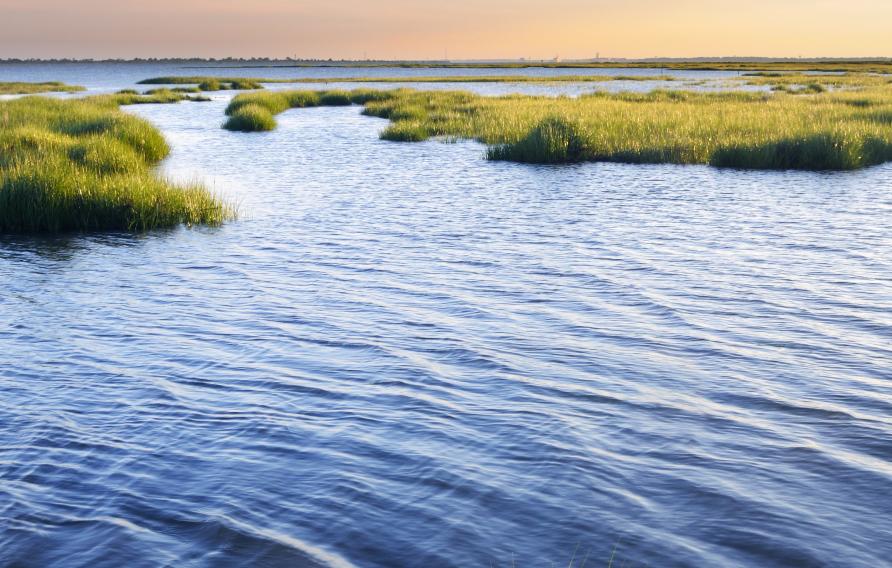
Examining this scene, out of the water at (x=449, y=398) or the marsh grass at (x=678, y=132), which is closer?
the water at (x=449, y=398)

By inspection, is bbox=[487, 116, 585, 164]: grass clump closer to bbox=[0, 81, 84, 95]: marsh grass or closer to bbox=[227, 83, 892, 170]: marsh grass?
bbox=[227, 83, 892, 170]: marsh grass

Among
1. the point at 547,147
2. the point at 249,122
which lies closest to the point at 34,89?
the point at 249,122

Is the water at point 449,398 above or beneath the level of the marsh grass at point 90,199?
beneath

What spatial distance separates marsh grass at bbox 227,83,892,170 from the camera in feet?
93.1

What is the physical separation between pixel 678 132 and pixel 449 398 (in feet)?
92.2

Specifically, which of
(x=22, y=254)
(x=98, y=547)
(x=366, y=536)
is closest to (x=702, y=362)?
(x=366, y=536)

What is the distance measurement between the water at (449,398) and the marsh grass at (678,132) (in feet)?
36.3

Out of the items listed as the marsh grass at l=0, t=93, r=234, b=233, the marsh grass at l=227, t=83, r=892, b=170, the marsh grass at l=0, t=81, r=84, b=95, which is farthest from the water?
the marsh grass at l=0, t=81, r=84, b=95

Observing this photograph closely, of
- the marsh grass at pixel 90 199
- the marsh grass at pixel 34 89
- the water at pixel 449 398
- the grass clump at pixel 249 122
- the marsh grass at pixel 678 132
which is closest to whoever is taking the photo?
the water at pixel 449 398

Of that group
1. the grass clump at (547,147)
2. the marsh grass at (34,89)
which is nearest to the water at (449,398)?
the grass clump at (547,147)

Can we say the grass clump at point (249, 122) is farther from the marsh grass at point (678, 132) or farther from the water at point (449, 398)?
the water at point (449, 398)

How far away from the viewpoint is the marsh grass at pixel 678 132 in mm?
28391

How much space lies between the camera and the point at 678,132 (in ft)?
111

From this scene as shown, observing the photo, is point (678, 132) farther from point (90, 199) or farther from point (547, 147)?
point (90, 199)
